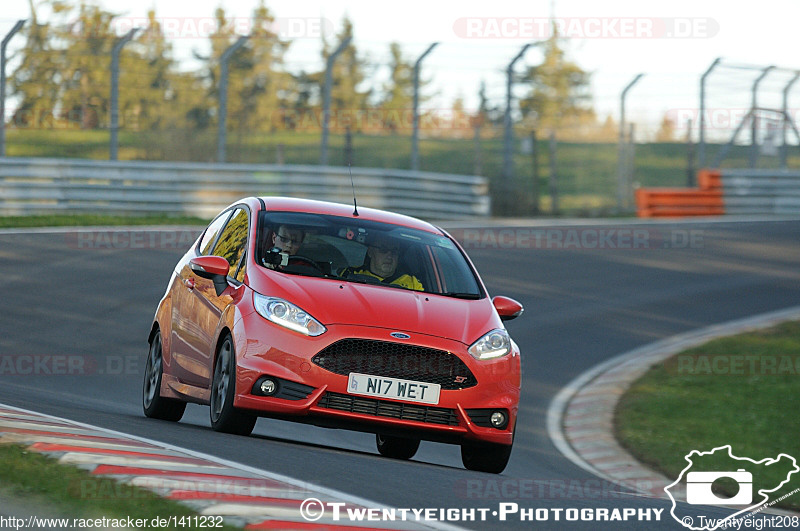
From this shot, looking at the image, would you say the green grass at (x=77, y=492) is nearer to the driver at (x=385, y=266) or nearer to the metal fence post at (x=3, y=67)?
the driver at (x=385, y=266)

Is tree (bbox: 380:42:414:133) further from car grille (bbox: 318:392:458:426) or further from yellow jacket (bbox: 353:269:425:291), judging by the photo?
car grille (bbox: 318:392:458:426)

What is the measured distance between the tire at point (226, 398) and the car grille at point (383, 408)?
0.51 m

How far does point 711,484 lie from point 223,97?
1562 cm

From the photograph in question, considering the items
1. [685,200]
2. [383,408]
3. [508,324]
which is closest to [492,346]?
[383,408]

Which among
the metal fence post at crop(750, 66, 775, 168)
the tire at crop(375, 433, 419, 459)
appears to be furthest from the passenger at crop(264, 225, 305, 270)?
the metal fence post at crop(750, 66, 775, 168)

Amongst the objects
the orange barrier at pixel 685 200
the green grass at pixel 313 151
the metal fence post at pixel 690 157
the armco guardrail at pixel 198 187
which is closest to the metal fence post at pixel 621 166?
the green grass at pixel 313 151

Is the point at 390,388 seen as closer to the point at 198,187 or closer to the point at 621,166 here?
the point at 198,187

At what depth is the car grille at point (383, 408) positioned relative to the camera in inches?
288

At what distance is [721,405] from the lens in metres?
11.1

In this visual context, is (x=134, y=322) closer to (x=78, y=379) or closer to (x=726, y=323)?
(x=78, y=379)

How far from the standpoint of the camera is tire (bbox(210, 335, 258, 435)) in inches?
295

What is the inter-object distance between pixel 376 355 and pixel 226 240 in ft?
6.42

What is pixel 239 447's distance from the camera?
23.0 ft

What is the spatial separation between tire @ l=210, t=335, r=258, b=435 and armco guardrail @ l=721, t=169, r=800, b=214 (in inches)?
821
